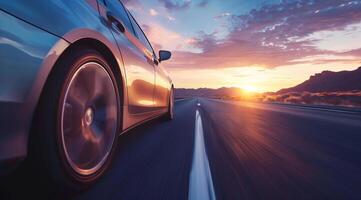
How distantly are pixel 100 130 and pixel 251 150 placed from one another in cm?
227

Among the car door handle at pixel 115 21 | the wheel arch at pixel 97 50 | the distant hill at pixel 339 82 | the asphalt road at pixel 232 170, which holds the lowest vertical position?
the asphalt road at pixel 232 170

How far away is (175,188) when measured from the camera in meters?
2.55

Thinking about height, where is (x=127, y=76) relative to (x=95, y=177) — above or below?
above

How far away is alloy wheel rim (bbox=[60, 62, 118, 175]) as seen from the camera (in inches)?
90.7

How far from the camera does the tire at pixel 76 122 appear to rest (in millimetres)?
1961

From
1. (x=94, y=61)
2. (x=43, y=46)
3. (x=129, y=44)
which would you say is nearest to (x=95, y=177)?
(x=94, y=61)

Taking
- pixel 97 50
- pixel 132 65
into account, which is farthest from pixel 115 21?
pixel 97 50

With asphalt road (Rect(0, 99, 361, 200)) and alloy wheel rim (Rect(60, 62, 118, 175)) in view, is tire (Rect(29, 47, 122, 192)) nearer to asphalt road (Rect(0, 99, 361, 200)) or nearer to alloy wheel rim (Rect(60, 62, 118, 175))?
alloy wheel rim (Rect(60, 62, 118, 175))

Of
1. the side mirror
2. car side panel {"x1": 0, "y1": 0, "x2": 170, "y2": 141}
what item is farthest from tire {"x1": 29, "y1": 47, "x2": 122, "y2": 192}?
the side mirror

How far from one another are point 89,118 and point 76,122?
27 centimetres

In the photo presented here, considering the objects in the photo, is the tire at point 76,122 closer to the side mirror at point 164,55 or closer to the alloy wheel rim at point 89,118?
the alloy wheel rim at point 89,118

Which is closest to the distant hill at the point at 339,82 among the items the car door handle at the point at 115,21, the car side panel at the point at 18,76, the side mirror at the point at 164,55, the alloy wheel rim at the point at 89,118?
the side mirror at the point at 164,55

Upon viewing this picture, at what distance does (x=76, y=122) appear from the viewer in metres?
2.43

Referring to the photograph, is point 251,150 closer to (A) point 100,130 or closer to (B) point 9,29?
(A) point 100,130
